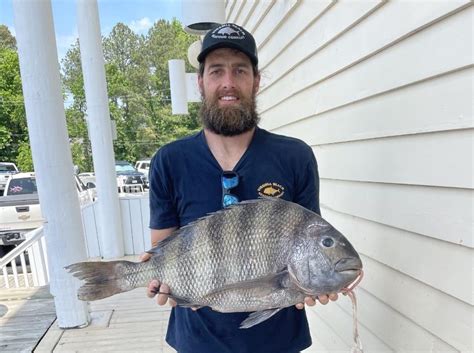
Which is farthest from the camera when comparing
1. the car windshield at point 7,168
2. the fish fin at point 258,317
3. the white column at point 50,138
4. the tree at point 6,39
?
the tree at point 6,39

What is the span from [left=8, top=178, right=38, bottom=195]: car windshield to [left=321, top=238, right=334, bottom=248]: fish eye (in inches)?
346

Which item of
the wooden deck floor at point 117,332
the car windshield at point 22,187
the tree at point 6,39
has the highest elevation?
the tree at point 6,39

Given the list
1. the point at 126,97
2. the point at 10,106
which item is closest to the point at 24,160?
the point at 10,106

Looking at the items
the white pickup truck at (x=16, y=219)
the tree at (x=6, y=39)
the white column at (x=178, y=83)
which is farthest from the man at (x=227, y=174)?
the tree at (x=6, y=39)

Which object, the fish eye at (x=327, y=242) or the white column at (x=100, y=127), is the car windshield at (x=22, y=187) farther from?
the fish eye at (x=327, y=242)

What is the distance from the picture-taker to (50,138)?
2.71 m

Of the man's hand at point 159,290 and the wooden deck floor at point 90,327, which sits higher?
the man's hand at point 159,290

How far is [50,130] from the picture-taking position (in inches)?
107

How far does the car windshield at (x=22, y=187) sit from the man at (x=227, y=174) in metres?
8.21

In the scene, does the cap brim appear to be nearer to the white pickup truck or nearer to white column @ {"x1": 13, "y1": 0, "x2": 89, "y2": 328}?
white column @ {"x1": 13, "y1": 0, "x2": 89, "y2": 328}

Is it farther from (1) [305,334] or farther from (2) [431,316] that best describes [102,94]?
(2) [431,316]

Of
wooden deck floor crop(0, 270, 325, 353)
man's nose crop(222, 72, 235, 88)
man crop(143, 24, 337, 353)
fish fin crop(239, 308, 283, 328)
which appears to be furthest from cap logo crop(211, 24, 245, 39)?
wooden deck floor crop(0, 270, 325, 353)

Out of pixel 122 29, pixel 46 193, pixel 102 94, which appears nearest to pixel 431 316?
pixel 46 193

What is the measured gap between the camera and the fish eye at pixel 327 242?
1046 millimetres
